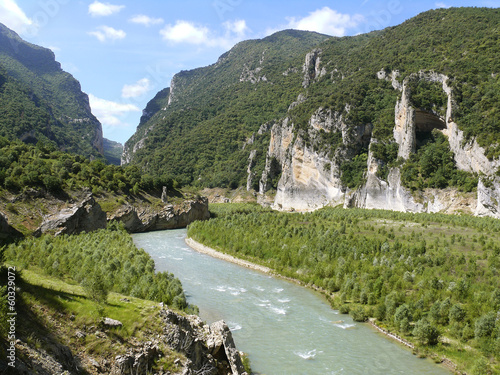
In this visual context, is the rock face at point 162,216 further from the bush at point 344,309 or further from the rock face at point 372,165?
the bush at point 344,309

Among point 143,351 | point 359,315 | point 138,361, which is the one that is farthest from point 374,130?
point 138,361

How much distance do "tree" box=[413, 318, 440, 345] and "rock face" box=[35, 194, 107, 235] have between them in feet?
104

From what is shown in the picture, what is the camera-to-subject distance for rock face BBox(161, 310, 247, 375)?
10.6 meters

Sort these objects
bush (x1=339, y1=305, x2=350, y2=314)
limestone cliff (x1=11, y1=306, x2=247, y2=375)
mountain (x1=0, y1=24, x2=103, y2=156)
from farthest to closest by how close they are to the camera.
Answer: mountain (x1=0, y1=24, x2=103, y2=156) → bush (x1=339, y1=305, x2=350, y2=314) → limestone cliff (x1=11, y1=306, x2=247, y2=375)

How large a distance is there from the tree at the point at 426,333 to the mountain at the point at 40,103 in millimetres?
95597

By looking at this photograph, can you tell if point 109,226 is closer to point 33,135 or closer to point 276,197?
point 276,197

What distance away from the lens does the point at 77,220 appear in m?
37.7

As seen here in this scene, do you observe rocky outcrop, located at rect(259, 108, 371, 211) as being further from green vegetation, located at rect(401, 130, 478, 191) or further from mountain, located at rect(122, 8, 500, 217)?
green vegetation, located at rect(401, 130, 478, 191)

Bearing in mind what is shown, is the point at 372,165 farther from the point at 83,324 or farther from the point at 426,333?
the point at 83,324

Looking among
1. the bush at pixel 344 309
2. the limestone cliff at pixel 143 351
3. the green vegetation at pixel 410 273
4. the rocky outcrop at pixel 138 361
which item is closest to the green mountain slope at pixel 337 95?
the green vegetation at pixel 410 273

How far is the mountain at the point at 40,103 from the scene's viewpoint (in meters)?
96.5

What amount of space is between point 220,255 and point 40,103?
12119 centimetres

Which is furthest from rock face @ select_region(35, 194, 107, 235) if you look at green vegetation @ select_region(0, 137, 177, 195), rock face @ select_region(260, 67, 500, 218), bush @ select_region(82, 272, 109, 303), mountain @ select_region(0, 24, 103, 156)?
mountain @ select_region(0, 24, 103, 156)

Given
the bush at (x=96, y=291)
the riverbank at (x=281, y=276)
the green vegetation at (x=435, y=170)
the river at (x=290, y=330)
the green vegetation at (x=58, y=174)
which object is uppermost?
the green vegetation at (x=435, y=170)
